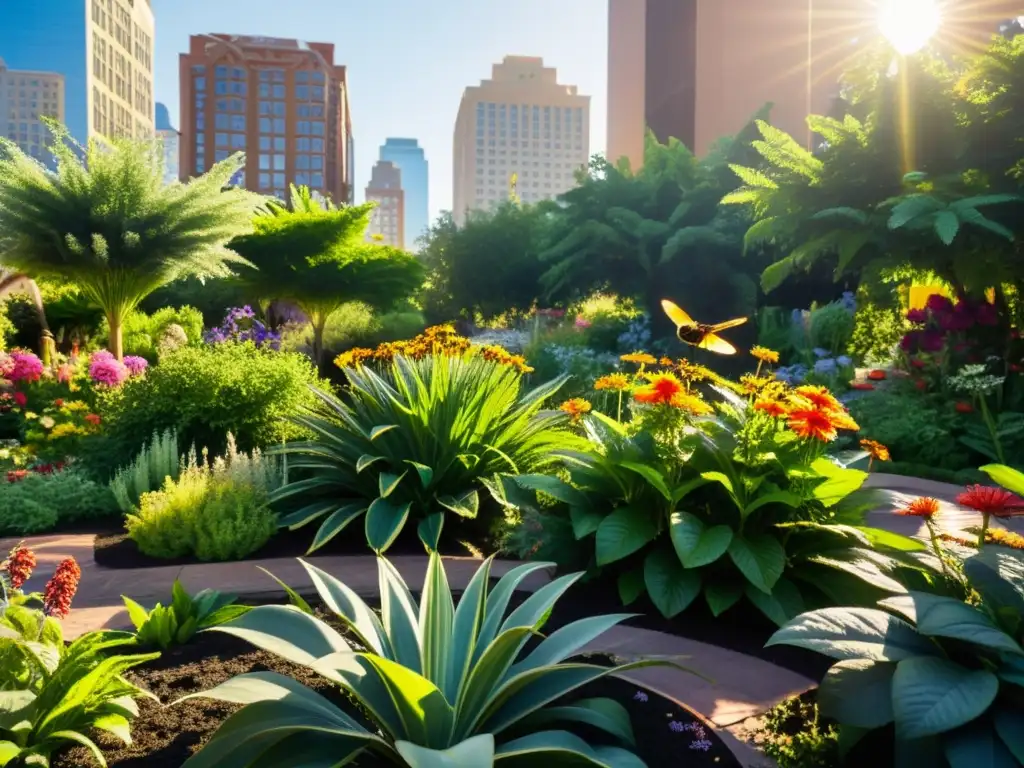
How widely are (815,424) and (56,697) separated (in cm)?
221

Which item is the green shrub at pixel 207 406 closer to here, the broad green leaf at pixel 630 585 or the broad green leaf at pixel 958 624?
the broad green leaf at pixel 630 585

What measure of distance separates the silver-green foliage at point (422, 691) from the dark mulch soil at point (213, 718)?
15 centimetres

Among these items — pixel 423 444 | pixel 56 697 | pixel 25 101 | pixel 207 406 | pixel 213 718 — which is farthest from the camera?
A: pixel 25 101

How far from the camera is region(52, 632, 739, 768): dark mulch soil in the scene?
1.86m

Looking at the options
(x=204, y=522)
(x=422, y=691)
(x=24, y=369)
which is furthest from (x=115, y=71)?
(x=422, y=691)

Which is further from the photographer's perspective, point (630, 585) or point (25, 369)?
point (25, 369)

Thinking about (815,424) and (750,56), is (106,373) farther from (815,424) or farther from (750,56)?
(750,56)

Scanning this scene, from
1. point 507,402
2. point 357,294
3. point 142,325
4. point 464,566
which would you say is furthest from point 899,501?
point 142,325

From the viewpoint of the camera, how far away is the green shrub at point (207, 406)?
5688 millimetres

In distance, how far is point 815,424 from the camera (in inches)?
104

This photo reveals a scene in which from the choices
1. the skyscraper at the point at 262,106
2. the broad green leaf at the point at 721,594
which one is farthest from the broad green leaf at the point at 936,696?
the skyscraper at the point at 262,106

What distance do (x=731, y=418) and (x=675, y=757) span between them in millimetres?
1659

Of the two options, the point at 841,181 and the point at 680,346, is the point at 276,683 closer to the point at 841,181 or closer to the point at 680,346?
the point at 841,181

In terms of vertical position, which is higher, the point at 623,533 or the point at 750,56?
the point at 750,56
